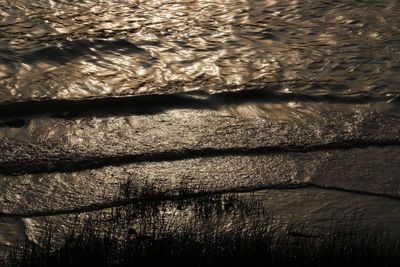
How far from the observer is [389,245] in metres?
3.05

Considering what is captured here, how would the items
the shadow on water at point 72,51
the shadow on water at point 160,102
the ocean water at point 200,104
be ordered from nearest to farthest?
the ocean water at point 200,104
the shadow on water at point 160,102
the shadow on water at point 72,51

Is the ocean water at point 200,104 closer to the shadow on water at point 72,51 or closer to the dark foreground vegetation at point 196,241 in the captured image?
the shadow on water at point 72,51

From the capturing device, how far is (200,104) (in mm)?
4035

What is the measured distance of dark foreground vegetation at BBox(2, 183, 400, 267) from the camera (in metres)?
2.87

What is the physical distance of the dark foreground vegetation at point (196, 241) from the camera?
2.87 m

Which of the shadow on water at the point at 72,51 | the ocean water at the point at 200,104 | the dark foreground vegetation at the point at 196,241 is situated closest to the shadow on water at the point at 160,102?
the ocean water at the point at 200,104

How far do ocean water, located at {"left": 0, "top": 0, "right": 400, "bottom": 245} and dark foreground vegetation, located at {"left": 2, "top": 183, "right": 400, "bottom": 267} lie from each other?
120 mm

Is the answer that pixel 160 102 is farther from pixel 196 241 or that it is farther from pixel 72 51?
pixel 196 241

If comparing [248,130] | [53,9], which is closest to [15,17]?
[53,9]

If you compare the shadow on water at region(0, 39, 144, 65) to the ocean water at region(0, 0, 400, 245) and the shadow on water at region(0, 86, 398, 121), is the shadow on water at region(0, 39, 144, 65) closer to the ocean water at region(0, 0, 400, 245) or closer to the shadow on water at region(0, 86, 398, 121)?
the ocean water at region(0, 0, 400, 245)

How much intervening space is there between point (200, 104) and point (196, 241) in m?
1.14

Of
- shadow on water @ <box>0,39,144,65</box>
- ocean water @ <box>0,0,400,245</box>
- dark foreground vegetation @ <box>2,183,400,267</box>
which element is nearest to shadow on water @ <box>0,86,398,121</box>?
ocean water @ <box>0,0,400,245</box>

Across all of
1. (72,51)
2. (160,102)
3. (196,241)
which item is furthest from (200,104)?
(196,241)

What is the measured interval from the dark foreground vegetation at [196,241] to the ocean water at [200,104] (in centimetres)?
12
